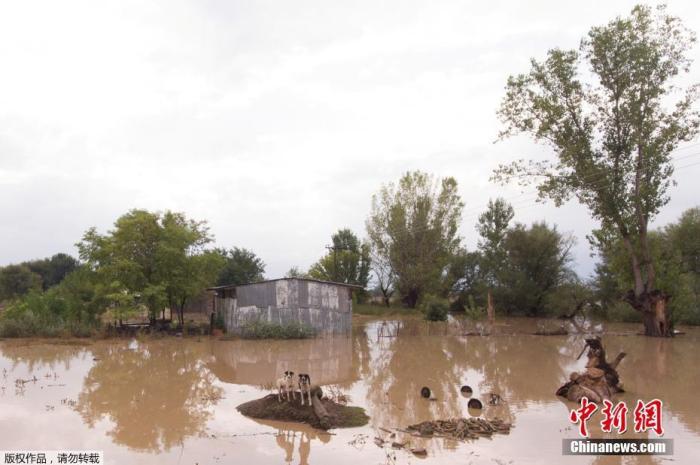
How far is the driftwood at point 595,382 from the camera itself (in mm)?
12094

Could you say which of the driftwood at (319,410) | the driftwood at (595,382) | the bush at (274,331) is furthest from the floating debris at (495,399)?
the bush at (274,331)

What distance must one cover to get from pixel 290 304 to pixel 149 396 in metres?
13.2

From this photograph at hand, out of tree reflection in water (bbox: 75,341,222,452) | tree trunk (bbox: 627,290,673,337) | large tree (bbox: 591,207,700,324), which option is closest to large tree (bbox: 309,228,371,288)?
large tree (bbox: 591,207,700,324)

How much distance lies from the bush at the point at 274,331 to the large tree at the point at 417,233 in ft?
68.6

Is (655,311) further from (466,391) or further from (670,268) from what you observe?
(466,391)

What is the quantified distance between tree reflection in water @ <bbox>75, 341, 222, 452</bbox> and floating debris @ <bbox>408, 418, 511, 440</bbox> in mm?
3954

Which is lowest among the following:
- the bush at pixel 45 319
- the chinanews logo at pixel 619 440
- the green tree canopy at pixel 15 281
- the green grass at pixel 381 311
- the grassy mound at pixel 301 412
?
the chinanews logo at pixel 619 440

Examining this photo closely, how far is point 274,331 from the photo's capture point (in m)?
25.2

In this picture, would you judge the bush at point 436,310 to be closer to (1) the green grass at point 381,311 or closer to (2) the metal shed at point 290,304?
(2) the metal shed at point 290,304

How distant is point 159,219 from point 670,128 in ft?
82.6

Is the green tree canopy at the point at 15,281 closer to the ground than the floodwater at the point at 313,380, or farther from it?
farther from it

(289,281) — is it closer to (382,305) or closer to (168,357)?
(168,357)

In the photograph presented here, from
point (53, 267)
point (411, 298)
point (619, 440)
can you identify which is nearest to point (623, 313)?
point (411, 298)

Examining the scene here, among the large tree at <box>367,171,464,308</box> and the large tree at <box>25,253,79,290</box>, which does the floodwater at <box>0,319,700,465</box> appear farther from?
the large tree at <box>25,253,79,290</box>
